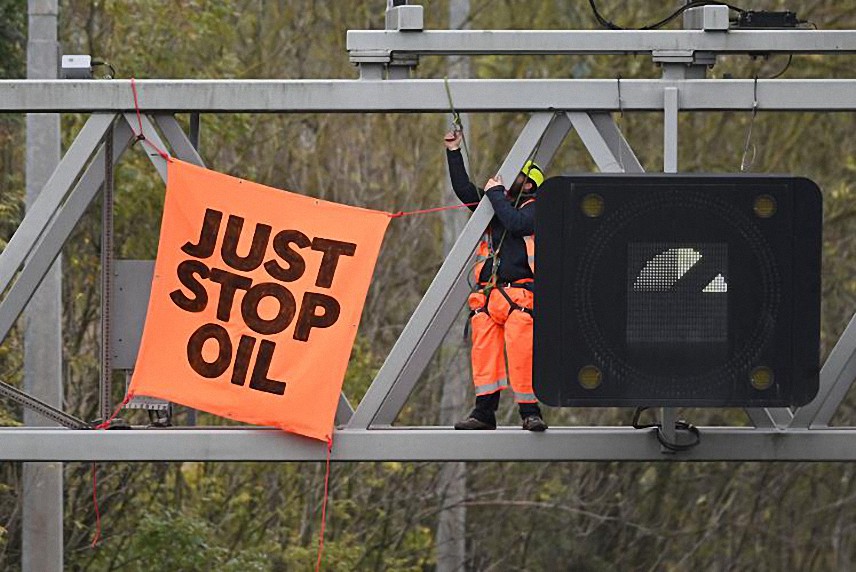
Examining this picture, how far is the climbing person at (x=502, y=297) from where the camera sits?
344 inches

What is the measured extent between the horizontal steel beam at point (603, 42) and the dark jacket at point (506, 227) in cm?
51

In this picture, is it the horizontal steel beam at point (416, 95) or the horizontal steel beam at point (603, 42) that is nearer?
the horizontal steel beam at point (416, 95)

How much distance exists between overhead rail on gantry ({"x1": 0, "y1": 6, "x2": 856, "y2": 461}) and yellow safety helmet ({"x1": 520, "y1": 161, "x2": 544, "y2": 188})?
73 mm

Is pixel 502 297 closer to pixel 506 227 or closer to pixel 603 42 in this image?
pixel 506 227

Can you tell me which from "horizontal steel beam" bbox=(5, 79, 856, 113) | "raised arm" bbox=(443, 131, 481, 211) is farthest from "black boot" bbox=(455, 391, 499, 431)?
"horizontal steel beam" bbox=(5, 79, 856, 113)

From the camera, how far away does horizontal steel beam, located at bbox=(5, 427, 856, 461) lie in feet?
27.9

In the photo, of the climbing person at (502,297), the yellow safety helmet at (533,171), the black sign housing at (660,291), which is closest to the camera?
the black sign housing at (660,291)

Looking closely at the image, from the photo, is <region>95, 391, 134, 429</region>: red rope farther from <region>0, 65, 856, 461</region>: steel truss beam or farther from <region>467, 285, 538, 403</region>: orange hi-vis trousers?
<region>467, 285, 538, 403</region>: orange hi-vis trousers

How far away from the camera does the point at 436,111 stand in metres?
8.40

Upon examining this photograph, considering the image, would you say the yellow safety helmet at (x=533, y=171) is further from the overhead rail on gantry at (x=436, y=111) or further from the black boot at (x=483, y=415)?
the black boot at (x=483, y=415)

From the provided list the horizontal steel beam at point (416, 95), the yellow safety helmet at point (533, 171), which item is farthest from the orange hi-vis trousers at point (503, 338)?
the horizontal steel beam at point (416, 95)

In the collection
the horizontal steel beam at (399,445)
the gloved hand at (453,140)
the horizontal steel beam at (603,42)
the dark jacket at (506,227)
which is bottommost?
the horizontal steel beam at (399,445)

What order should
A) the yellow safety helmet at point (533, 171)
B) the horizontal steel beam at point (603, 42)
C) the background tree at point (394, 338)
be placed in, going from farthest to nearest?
1. the background tree at point (394, 338)
2. the yellow safety helmet at point (533, 171)
3. the horizontal steel beam at point (603, 42)

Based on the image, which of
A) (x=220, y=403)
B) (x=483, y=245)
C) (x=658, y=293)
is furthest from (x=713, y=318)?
(x=220, y=403)
